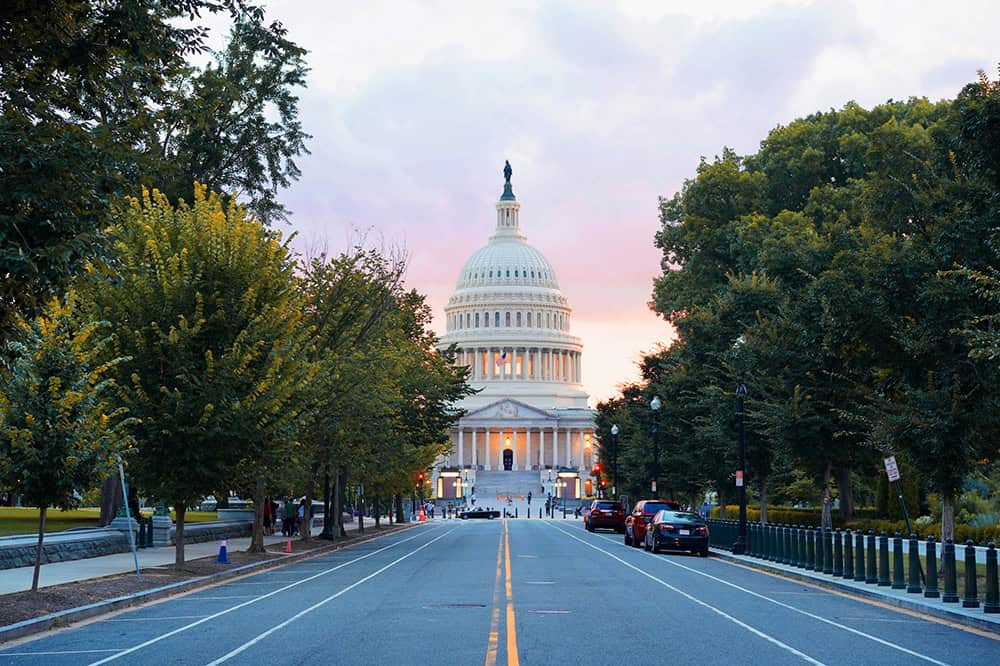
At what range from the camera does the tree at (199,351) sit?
1192 inches

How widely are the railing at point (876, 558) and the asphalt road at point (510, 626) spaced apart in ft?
3.96

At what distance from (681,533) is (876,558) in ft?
43.3

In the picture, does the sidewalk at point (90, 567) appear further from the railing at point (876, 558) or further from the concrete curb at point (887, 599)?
the railing at point (876, 558)

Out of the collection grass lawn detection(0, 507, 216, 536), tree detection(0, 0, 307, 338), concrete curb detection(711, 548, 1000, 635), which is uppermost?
tree detection(0, 0, 307, 338)

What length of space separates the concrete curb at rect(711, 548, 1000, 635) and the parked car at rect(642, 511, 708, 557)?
15.3 feet

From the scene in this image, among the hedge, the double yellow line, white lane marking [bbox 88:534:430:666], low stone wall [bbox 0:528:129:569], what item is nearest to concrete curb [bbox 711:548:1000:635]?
the hedge

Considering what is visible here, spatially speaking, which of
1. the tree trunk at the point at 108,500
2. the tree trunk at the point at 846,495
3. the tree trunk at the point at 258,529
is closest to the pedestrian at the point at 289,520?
the tree trunk at the point at 108,500

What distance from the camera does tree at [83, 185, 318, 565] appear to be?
3028 cm

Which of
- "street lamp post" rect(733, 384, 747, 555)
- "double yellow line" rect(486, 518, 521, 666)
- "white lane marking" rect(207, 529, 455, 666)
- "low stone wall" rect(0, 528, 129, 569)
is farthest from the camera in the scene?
"street lamp post" rect(733, 384, 747, 555)

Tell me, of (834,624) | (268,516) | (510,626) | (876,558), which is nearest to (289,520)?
(268,516)

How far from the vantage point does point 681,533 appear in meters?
42.4

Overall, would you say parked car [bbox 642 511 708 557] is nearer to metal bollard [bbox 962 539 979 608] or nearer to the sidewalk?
the sidewalk

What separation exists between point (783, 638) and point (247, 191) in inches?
1513

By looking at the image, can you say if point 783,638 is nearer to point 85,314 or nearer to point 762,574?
point 762,574
